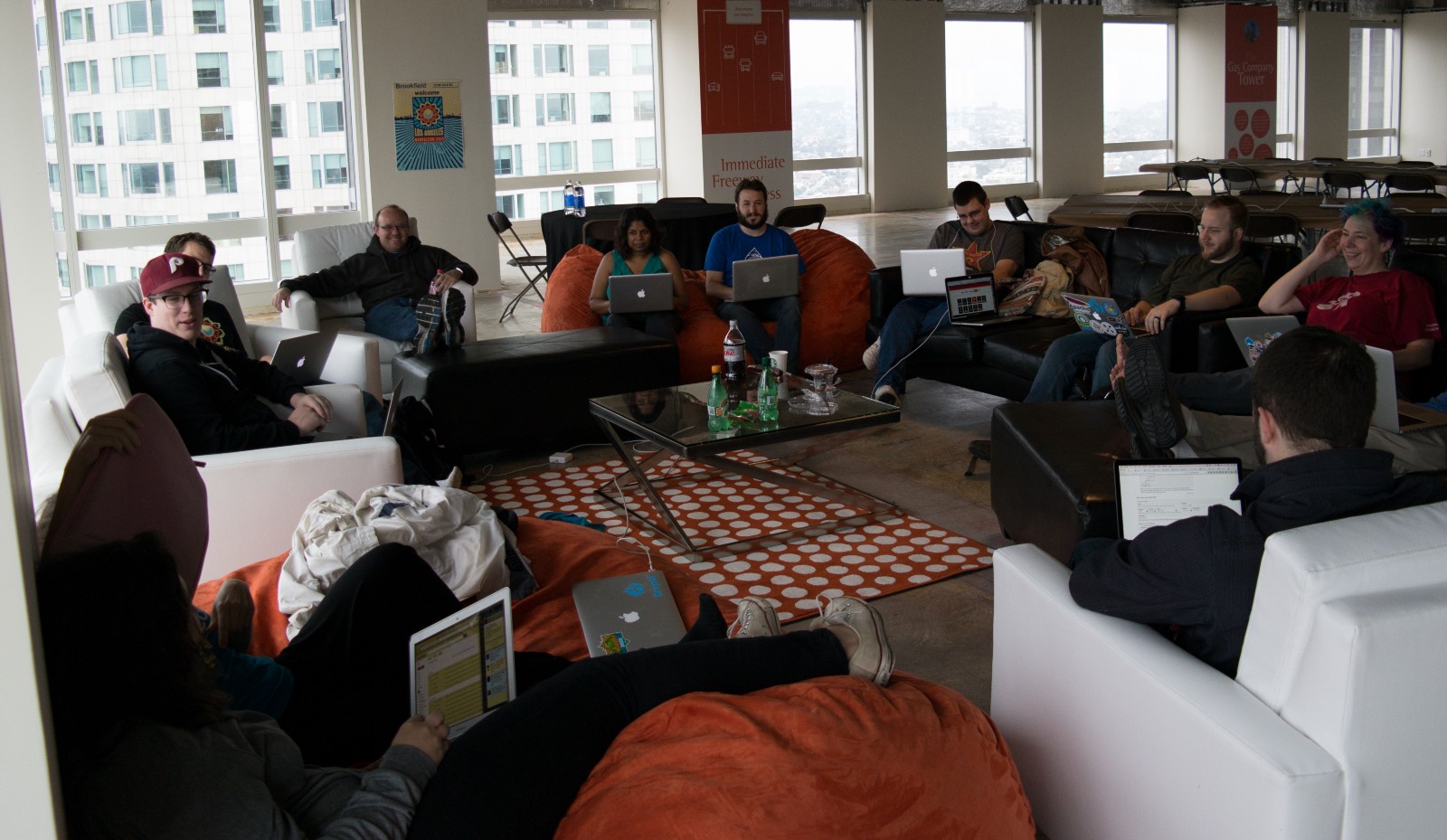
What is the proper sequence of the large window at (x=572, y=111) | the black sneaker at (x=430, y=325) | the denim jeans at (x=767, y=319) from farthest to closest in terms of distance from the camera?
the large window at (x=572, y=111)
the denim jeans at (x=767, y=319)
the black sneaker at (x=430, y=325)

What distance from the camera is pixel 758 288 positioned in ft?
21.7

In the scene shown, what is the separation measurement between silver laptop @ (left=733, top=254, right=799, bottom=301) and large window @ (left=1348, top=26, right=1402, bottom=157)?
1908cm

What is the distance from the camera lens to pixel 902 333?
6.12 metres

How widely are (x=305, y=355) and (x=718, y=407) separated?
1.85 m

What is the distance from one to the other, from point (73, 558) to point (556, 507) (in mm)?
3229

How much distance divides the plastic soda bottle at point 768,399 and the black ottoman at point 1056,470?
82cm

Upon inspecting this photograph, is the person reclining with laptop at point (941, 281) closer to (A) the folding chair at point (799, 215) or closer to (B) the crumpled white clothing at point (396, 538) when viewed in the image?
(B) the crumpled white clothing at point (396, 538)

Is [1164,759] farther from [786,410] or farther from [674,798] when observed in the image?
[786,410]

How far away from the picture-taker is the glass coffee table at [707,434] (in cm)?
431

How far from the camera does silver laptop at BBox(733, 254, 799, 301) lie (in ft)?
21.5

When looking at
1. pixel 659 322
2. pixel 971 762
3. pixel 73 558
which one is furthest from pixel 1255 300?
pixel 73 558

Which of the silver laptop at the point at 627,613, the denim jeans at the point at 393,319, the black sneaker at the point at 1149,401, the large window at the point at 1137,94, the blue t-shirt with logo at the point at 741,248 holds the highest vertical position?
the large window at the point at 1137,94

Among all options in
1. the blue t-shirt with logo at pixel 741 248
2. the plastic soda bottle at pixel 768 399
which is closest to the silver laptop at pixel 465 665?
the plastic soda bottle at pixel 768 399

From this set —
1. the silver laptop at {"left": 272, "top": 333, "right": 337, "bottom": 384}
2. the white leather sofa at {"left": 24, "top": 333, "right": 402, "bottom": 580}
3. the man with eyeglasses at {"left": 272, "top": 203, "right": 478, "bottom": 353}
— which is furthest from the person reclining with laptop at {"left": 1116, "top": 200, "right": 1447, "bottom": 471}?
the man with eyeglasses at {"left": 272, "top": 203, "right": 478, "bottom": 353}
